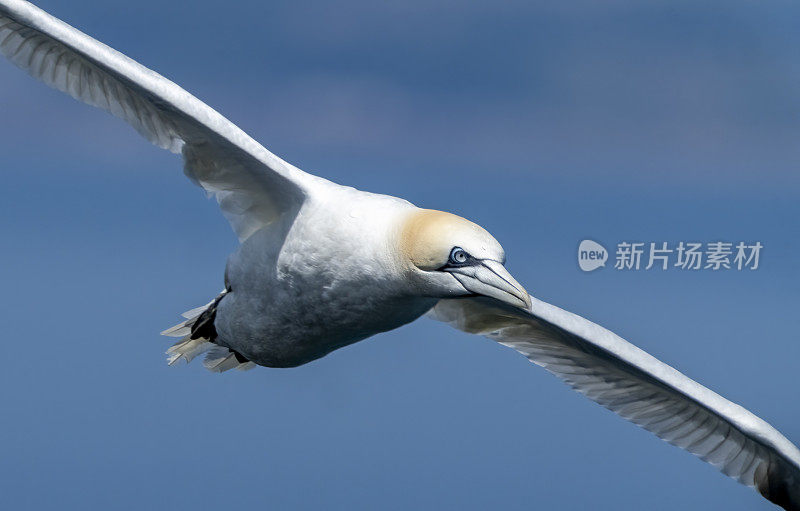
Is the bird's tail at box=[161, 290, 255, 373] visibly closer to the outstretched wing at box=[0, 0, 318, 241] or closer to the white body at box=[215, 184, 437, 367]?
the white body at box=[215, 184, 437, 367]

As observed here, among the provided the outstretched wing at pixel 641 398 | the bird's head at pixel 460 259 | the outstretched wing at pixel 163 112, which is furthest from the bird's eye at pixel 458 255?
the outstretched wing at pixel 641 398

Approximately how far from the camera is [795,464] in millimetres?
10602

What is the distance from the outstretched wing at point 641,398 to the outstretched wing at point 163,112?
2.48 metres

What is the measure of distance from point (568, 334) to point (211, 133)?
3.94 m

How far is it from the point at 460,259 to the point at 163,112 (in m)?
3.45

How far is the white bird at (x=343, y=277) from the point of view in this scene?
8195 mm

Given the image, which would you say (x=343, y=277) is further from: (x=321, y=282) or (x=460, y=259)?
(x=460, y=259)

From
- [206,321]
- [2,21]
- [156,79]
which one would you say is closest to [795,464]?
Answer: [206,321]

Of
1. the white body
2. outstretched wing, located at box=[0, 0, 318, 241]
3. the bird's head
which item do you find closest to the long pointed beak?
the bird's head

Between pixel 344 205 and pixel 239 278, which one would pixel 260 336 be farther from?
pixel 344 205

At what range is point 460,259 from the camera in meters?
7.86

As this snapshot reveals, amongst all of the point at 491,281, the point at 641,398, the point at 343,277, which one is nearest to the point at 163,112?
the point at 343,277

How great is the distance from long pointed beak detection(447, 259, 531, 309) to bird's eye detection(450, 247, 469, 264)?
59mm

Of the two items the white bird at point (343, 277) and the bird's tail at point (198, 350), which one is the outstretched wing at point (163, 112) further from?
the bird's tail at point (198, 350)
